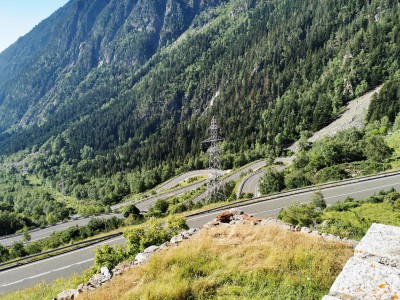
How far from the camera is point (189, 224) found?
34.1 meters

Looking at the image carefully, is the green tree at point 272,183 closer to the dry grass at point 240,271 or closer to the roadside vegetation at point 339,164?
the roadside vegetation at point 339,164

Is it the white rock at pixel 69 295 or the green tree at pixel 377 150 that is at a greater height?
the white rock at pixel 69 295

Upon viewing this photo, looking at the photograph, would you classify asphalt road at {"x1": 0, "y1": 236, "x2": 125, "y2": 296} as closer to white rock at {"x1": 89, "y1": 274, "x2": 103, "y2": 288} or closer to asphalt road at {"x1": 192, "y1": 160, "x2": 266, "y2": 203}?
white rock at {"x1": 89, "y1": 274, "x2": 103, "y2": 288}

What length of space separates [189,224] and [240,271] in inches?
923

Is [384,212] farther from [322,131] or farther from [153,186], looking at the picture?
[153,186]

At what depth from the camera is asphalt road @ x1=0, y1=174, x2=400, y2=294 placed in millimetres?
25312

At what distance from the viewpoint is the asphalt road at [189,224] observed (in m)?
25.3

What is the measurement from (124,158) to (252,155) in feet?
→ 336

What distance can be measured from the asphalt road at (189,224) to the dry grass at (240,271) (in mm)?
16812

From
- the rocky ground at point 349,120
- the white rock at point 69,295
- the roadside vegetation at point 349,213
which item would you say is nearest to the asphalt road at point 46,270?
the white rock at point 69,295

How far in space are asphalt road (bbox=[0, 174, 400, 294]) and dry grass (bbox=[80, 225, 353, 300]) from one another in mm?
16812

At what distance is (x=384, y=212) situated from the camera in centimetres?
3231

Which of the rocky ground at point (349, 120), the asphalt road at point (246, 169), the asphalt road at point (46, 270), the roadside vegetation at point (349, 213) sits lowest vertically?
the roadside vegetation at point (349, 213)

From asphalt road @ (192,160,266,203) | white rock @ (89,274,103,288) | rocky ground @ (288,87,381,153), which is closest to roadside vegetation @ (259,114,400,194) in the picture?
asphalt road @ (192,160,266,203)
